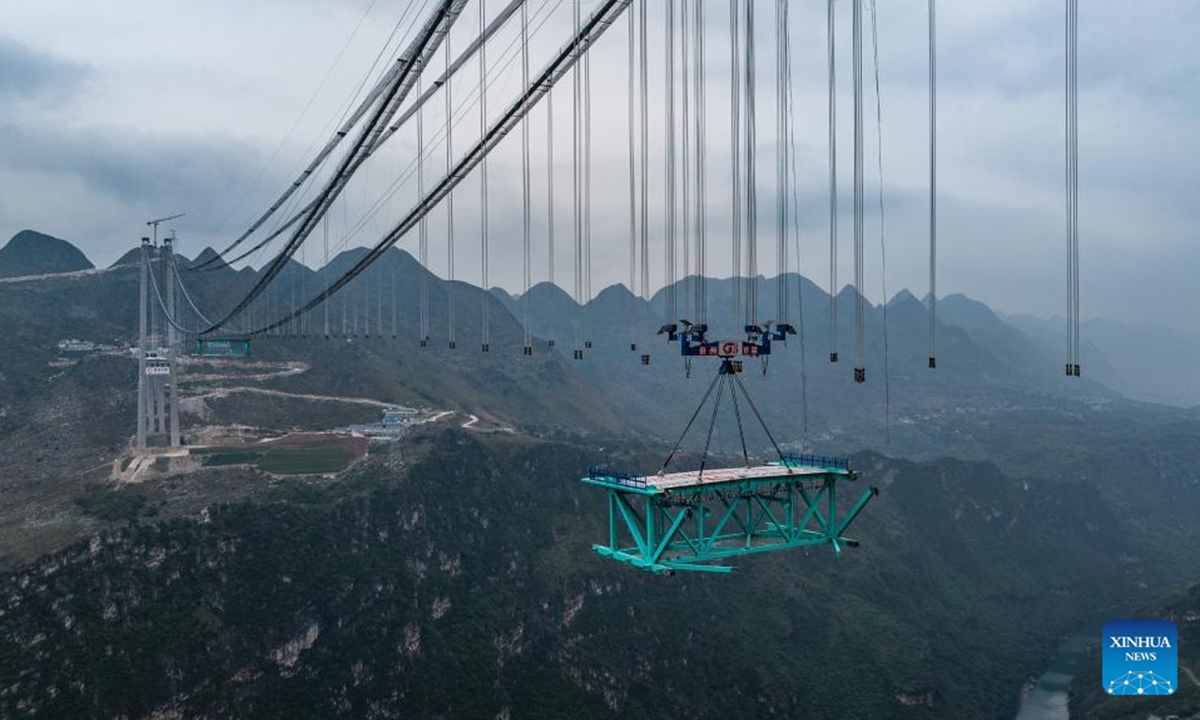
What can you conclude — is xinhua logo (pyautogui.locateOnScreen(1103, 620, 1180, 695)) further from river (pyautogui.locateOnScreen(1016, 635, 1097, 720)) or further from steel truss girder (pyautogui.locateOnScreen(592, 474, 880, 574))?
river (pyautogui.locateOnScreen(1016, 635, 1097, 720))

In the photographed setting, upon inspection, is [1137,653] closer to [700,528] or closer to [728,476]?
[728,476]

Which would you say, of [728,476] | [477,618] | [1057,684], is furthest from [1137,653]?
[1057,684]

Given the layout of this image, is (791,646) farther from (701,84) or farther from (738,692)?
(701,84)


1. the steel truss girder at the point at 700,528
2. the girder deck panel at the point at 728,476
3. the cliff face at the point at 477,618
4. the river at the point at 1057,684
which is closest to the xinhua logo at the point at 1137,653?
the steel truss girder at the point at 700,528

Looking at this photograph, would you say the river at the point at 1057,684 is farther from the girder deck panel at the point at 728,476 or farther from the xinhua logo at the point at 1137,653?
the girder deck panel at the point at 728,476

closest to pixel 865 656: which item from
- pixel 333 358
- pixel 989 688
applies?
pixel 989 688

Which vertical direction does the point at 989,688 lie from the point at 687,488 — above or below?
below

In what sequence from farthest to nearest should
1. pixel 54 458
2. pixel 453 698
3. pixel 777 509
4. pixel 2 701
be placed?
pixel 777 509 → pixel 54 458 → pixel 453 698 → pixel 2 701
